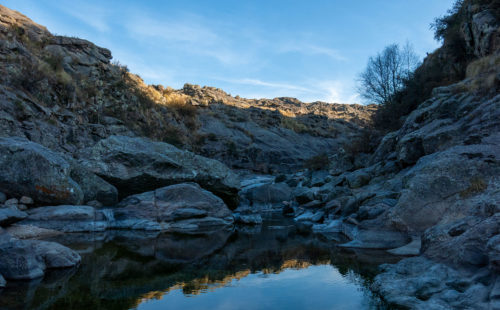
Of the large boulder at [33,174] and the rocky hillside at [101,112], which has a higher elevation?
the rocky hillside at [101,112]

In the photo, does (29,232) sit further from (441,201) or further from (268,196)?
(268,196)

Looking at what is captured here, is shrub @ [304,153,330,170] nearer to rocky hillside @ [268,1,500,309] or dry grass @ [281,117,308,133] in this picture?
rocky hillside @ [268,1,500,309]

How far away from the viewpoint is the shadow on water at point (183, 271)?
382 centimetres

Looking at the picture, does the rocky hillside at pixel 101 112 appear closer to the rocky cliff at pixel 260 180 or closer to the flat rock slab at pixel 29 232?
the rocky cliff at pixel 260 180

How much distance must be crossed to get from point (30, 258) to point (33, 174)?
4.93m

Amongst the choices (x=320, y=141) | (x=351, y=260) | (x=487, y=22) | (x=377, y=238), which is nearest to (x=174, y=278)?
(x=351, y=260)

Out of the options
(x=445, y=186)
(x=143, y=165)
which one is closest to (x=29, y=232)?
(x=143, y=165)

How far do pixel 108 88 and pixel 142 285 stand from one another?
64.2 feet

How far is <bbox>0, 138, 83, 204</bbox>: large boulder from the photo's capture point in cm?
852

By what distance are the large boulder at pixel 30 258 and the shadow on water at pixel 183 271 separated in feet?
0.67

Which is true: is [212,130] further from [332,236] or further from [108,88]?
[332,236]

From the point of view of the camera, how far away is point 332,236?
8.79 meters

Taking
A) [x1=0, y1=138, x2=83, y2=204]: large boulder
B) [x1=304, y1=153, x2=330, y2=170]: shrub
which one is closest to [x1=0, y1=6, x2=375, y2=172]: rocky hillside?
[x1=0, y1=138, x2=83, y2=204]: large boulder

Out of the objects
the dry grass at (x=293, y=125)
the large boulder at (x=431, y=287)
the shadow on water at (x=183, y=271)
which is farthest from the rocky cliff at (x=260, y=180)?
the dry grass at (x=293, y=125)
